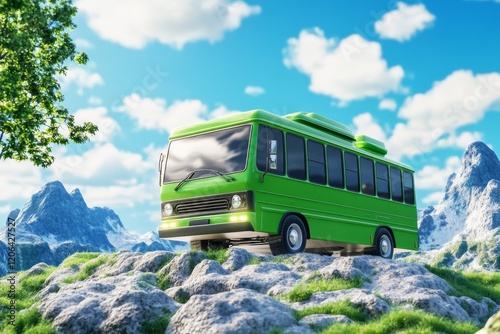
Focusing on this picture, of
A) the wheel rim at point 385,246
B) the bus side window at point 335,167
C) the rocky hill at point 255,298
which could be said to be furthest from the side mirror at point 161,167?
the wheel rim at point 385,246

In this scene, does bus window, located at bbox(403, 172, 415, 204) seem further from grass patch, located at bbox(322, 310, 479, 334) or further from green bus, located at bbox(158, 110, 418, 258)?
grass patch, located at bbox(322, 310, 479, 334)

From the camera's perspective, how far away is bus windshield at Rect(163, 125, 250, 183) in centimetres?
1590

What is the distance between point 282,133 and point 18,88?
384 inches

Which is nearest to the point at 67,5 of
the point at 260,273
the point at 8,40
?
the point at 8,40

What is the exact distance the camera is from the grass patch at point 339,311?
1017 centimetres

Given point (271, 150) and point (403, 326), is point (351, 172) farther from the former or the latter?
point (403, 326)

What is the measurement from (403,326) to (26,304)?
348 inches

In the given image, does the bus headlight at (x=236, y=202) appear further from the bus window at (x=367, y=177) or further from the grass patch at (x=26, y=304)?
the bus window at (x=367, y=177)

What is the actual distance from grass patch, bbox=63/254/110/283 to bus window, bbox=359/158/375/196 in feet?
27.7

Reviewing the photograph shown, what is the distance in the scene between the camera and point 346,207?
64.0ft

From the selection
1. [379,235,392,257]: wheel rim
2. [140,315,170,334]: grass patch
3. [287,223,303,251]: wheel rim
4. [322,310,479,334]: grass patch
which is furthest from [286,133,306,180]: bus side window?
[140,315,170,334]: grass patch

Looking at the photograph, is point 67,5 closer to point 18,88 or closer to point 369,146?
point 18,88

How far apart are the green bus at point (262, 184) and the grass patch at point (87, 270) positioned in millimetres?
1759

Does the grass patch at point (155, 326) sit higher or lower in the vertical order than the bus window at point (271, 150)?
lower
